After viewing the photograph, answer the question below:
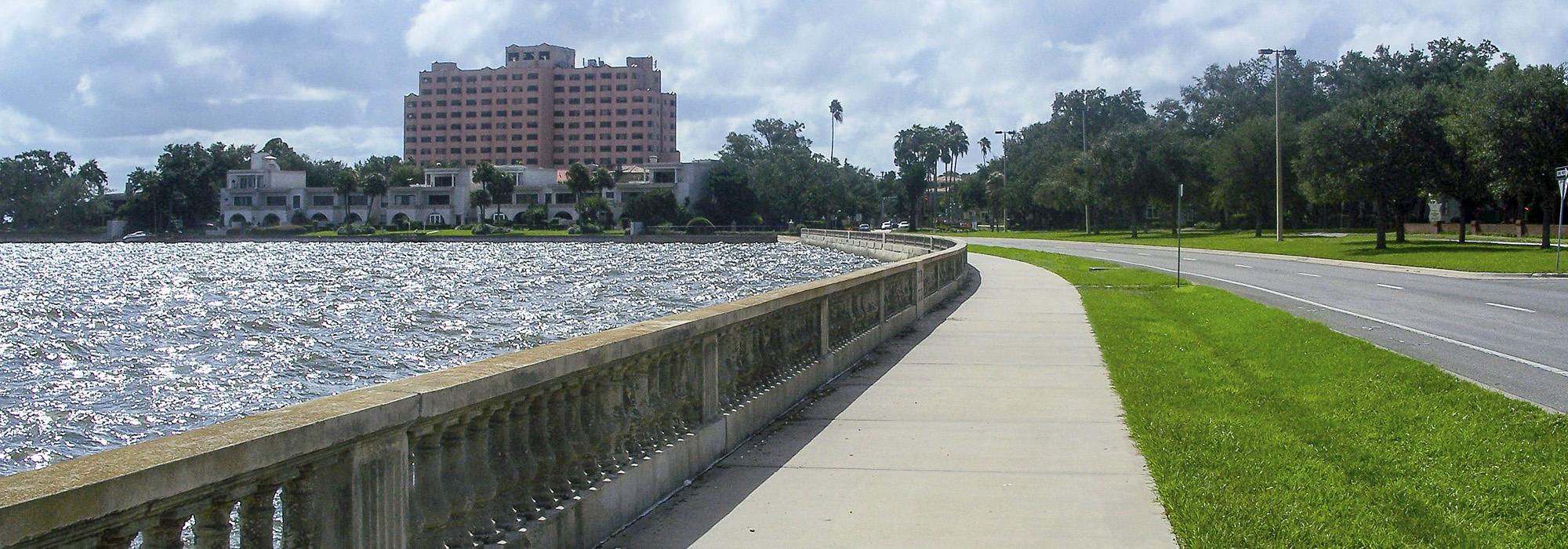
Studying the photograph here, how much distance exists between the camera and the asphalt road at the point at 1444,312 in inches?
542

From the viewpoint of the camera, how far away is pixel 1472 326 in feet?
61.4

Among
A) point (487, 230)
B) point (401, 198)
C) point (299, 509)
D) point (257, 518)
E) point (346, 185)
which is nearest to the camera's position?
point (257, 518)

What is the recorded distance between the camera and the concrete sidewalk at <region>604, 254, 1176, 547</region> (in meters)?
6.95

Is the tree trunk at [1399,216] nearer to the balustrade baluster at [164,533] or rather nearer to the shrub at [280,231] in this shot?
the balustrade baluster at [164,533]

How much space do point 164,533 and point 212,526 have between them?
179 millimetres

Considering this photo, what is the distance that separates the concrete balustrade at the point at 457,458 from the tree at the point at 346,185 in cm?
16146

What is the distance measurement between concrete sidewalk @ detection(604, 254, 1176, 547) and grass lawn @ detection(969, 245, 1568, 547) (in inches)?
13.2

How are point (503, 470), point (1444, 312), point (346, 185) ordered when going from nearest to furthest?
point (503, 470)
point (1444, 312)
point (346, 185)

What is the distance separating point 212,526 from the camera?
3797 millimetres

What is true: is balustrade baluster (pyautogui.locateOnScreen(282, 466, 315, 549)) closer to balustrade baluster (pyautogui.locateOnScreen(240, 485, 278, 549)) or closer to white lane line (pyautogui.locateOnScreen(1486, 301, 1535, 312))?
balustrade baluster (pyautogui.locateOnScreen(240, 485, 278, 549))

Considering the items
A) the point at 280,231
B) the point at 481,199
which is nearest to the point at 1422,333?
the point at 481,199

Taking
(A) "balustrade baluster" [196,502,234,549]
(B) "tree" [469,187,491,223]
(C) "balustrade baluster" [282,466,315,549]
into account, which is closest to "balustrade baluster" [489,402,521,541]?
(C) "balustrade baluster" [282,466,315,549]

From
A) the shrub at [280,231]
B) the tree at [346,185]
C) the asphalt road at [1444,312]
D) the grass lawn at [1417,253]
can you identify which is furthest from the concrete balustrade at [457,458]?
the shrub at [280,231]

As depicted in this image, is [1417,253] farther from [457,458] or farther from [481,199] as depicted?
[481,199]
